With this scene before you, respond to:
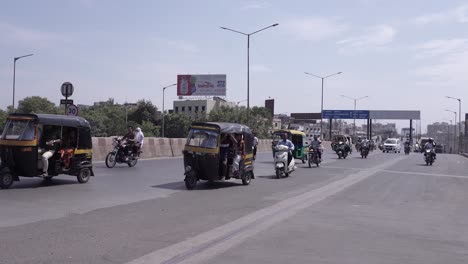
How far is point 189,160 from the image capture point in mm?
16828

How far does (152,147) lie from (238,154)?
14909mm

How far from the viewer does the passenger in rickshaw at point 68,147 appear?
15898 millimetres

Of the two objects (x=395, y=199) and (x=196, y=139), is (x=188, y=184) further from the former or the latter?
(x=395, y=199)

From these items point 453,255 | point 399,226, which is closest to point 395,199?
point 399,226

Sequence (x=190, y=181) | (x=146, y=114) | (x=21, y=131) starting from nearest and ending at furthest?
(x=21, y=131)
(x=190, y=181)
(x=146, y=114)

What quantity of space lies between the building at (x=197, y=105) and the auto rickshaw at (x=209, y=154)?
4038 inches

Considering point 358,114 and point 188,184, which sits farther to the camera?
point 358,114

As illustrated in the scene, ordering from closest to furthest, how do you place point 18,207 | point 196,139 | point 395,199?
1. point 18,207
2. point 395,199
3. point 196,139

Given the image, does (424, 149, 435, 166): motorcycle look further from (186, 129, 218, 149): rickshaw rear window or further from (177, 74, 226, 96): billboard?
(177, 74, 226, 96): billboard

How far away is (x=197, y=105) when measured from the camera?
129 m

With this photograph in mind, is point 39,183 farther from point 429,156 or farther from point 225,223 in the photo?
point 429,156

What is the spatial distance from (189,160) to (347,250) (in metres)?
8.97

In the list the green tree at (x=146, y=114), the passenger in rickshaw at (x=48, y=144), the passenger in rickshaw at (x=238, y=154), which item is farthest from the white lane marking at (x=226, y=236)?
the green tree at (x=146, y=114)

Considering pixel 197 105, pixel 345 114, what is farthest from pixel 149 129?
A: pixel 345 114
